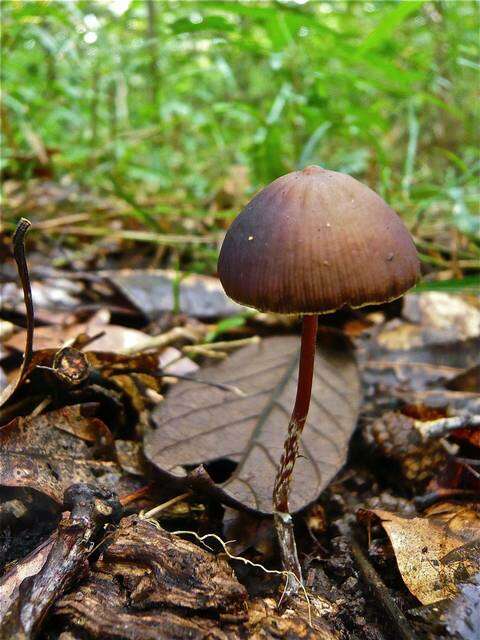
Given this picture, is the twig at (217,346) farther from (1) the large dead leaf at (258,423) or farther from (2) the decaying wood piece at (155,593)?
(2) the decaying wood piece at (155,593)

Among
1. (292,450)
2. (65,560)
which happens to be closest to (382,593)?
(292,450)

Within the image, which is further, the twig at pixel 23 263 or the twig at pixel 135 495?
the twig at pixel 135 495

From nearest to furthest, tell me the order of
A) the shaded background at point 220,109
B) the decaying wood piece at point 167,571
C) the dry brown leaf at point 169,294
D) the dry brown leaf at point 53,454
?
1. the decaying wood piece at point 167,571
2. the dry brown leaf at point 53,454
3. the dry brown leaf at point 169,294
4. the shaded background at point 220,109

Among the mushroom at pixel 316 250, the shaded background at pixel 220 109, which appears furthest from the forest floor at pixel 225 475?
the shaded background at pixel 220 109

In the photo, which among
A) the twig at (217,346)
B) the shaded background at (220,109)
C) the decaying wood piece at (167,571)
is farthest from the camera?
the shaded background at (220,109)

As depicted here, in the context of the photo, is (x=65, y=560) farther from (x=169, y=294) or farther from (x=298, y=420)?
(x=169, y=294)

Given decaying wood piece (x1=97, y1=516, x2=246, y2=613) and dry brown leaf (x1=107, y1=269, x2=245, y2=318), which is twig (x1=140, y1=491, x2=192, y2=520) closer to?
decaying wood piece (x1=97, y1=516, x2=246, y2=613)

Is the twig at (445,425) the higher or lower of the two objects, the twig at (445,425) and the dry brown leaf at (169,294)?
the higher

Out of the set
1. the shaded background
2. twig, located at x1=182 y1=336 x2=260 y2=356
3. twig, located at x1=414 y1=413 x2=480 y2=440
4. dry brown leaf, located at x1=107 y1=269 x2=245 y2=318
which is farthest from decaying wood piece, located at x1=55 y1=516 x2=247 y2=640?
the shaded background

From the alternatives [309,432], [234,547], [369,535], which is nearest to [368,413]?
[309,432]
